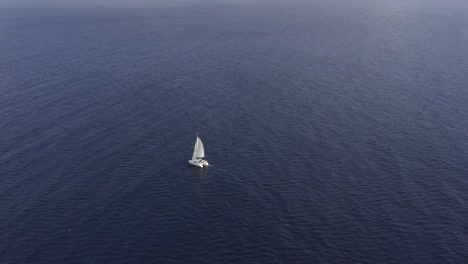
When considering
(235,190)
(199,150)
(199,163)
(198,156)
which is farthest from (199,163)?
(235,190)

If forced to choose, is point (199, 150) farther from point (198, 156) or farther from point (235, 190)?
point (235, 190)

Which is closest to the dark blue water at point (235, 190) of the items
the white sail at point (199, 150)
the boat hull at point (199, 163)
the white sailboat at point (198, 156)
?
the boat hull at point (199, 163)

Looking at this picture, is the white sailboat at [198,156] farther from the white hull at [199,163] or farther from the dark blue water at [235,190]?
the dark blue water at [235,190]

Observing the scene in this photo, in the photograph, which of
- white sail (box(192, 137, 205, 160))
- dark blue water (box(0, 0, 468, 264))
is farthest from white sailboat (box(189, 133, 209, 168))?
dark blue water (box(0, 0, 468, 264))

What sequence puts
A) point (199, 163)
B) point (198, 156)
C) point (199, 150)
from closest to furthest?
point (199, 163), point (199, 150), point (198, 156)

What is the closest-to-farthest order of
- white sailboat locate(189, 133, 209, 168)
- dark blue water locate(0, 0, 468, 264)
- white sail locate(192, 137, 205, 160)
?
dark blue water locate(0, 0, 468, 264), white sailboat locate(189, 133, 209, 168), white sail locate(192, 137, 205, 160)

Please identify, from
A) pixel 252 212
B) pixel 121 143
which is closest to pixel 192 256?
pixel 252 212

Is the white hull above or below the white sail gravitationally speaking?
below

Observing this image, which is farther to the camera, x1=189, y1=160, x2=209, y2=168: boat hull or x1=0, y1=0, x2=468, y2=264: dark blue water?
x1=189, y1=160, x2=209, y2=168: boat hull

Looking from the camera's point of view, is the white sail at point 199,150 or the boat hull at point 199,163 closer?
the boat hull at point 199,163

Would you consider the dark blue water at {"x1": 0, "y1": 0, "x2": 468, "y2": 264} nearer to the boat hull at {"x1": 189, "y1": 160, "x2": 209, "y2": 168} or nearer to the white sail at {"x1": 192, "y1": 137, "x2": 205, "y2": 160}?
the boat hull at {"x1": 189, "y1": 160, "x2": 209, "y2": 168}
